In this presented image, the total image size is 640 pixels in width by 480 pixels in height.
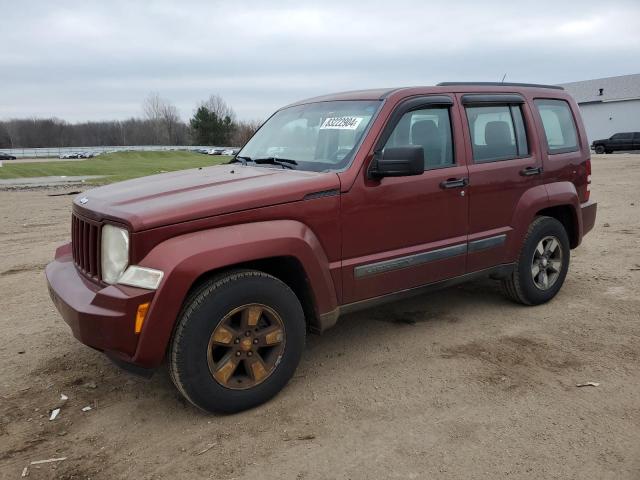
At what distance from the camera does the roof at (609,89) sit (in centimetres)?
5275

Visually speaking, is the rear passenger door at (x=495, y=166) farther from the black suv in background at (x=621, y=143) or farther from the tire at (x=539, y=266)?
the black suv in background at (x=621, y=143)

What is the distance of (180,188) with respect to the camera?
11.7 feet

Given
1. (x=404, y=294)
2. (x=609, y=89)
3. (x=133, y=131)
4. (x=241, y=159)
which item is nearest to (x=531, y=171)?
(x=404, y=294)

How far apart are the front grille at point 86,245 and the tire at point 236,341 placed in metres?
0.68

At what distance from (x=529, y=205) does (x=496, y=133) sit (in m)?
0.69

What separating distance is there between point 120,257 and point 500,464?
91.1 inches

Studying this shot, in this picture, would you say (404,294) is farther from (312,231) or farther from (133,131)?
(133,131)

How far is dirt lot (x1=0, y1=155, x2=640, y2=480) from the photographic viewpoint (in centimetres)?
282

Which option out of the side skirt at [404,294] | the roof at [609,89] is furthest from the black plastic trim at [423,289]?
the roof at [609,89]

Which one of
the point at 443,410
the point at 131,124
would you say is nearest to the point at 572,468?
the point at 443,410

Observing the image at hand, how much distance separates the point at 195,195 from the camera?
3312 millimetres

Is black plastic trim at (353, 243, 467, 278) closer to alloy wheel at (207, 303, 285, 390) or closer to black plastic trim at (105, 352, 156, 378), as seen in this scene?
alloy wheel at (207, 303, 285, 390)

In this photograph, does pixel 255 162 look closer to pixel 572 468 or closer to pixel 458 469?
pixel 458 469

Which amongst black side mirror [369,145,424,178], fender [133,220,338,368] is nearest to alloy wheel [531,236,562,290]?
black side mirror [369,145,424,178]
